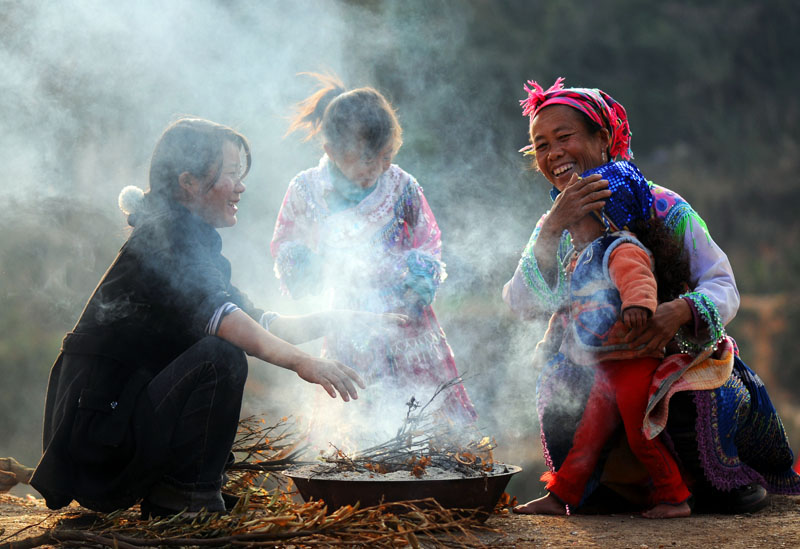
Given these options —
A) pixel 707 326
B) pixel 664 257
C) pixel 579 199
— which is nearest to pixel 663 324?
pixel 707 326

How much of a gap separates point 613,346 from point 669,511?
702 mm

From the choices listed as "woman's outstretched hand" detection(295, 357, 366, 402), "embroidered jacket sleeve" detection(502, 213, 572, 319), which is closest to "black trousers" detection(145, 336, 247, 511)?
"woman's outstretched hand" detection(295, 357, 366, 402)

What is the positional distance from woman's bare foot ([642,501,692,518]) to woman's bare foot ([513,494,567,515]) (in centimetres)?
36

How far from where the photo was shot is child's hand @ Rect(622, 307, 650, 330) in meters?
→ 2.83

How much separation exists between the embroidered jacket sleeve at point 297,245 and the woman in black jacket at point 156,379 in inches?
52.0

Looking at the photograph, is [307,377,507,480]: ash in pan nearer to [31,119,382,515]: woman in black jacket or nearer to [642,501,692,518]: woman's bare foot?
[31,119,382,515]: woman in black jacket

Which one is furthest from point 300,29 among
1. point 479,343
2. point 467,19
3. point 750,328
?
point 750,328

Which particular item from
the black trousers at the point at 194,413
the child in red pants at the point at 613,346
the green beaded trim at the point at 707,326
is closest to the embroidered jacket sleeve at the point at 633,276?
the child in red pants at the point at 613,346

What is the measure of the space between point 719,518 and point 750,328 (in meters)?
9.31

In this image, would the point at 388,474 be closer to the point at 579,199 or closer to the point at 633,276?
the point at 633,276

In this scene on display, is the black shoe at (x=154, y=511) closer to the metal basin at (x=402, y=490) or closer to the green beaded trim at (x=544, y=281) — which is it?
the metal basin at (x=402, y=490)

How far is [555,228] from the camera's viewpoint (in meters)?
3.31

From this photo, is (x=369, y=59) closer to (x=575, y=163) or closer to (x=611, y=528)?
(x=575, y=163)

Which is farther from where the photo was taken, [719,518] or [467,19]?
[467,19]
